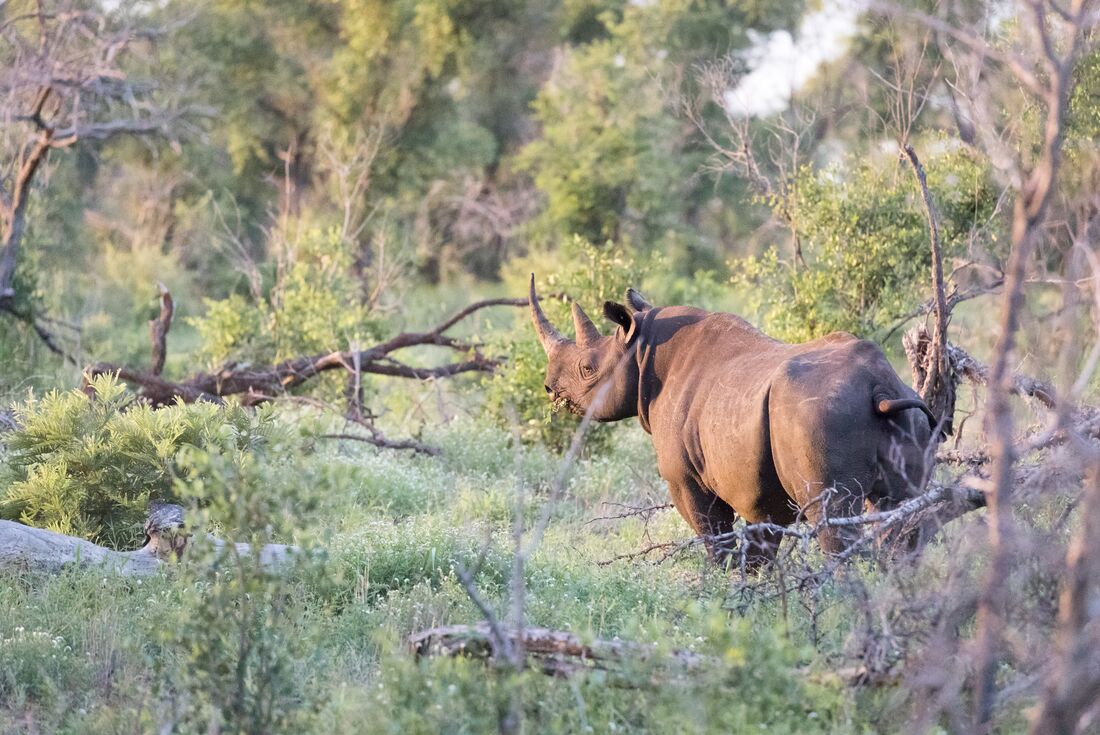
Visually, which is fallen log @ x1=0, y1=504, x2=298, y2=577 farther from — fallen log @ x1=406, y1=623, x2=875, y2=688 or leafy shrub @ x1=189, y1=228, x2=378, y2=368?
leafy shrub @ x1=189, y1=228, x2=378, y2=368

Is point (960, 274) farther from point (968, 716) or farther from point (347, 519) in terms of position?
point (968, 716)

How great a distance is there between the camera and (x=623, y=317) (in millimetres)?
7996

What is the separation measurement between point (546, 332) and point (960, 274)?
415 centimetres

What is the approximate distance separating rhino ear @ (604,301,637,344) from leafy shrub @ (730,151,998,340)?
3514mm

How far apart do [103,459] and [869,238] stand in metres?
6.46

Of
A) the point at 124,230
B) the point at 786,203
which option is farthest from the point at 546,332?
the point at 124,230

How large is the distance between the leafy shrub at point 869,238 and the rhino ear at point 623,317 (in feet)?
11.5

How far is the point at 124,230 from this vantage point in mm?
26562

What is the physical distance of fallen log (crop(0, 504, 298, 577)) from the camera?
6797 mm

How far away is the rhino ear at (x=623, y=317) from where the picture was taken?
26.1 feet

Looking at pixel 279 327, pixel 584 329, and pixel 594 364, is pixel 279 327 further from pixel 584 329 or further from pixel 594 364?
pixel 594 364

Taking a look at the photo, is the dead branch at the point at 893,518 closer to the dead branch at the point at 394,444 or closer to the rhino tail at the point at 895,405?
the rhino tail at the point at 895,405

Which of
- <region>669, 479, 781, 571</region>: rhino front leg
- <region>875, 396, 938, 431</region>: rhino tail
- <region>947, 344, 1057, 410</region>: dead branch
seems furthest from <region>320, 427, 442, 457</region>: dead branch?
<region>875, 396, 938, 431</region>: rhino tail

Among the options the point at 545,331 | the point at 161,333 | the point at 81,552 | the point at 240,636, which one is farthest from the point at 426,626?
the point at 161,333
